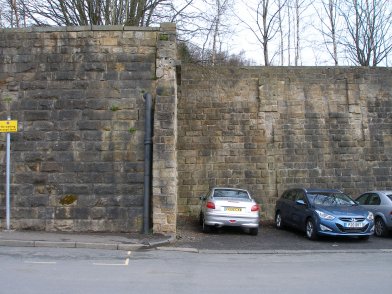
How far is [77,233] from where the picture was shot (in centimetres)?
1182

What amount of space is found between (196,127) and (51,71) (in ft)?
22.8

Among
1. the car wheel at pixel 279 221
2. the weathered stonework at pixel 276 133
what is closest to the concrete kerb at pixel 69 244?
the car wheel at pixel 279 221

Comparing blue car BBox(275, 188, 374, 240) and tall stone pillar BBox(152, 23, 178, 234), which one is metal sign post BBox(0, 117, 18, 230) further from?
blue car BBox(275, 188, 374, 240)

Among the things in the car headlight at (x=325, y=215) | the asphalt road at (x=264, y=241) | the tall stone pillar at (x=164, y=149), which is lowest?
the asphalt road at (x=264, y=241)

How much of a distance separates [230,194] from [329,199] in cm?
308

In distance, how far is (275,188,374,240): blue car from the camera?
1233 centimetres

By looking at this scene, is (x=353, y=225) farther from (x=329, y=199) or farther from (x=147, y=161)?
(x=147, y=161)

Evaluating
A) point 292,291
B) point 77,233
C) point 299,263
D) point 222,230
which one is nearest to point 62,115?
point 77,233

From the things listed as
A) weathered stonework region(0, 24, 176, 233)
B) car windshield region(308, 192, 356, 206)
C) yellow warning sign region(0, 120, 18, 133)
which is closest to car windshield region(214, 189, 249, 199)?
car windshield region(308, 192, 356, 206)

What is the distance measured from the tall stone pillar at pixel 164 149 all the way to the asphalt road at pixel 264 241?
786 millimetres

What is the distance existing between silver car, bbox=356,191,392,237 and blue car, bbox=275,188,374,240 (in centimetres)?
97

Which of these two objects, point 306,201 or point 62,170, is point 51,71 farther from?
point 306,201

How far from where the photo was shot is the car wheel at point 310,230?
1270 centimetres

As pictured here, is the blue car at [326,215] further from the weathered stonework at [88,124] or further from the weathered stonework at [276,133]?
the weathered stonework at [88,124]
